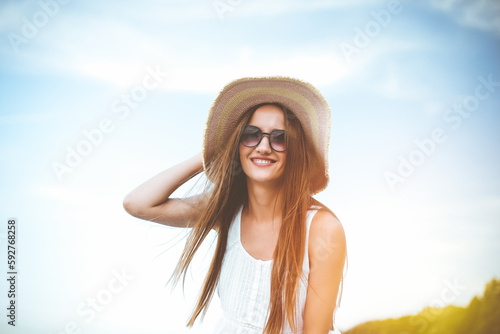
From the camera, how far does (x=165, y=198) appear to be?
2289mm

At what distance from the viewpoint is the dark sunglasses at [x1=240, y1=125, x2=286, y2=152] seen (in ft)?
6.88

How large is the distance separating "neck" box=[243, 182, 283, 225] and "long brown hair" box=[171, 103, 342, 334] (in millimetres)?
80

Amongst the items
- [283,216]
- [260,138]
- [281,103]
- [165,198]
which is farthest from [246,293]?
[281,103]

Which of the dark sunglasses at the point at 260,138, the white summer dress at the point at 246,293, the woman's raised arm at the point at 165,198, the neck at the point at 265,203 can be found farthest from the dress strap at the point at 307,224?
the woman's raised arm at the point at 165,198

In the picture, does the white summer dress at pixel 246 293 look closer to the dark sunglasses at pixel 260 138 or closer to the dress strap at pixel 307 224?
the dress strap at pixel 307 224

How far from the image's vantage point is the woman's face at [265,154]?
83.0 inches

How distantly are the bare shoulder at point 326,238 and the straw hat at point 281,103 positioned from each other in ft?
0.98

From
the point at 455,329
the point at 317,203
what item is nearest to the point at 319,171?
the point at 317,203

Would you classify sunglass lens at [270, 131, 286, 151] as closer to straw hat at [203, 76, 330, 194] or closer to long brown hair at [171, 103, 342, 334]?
long brown hair at [171, 103, 342, 334]

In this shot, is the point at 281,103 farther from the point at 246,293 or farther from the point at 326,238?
the point at 246,293

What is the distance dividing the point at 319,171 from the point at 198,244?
2.72ft

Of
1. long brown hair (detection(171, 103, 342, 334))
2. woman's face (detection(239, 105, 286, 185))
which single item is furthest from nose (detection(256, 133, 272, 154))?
long brown hair (detection(171, 103, 342, 334))

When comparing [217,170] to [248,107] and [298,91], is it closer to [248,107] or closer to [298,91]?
[248,107]

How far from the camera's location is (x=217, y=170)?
7.56 ft
